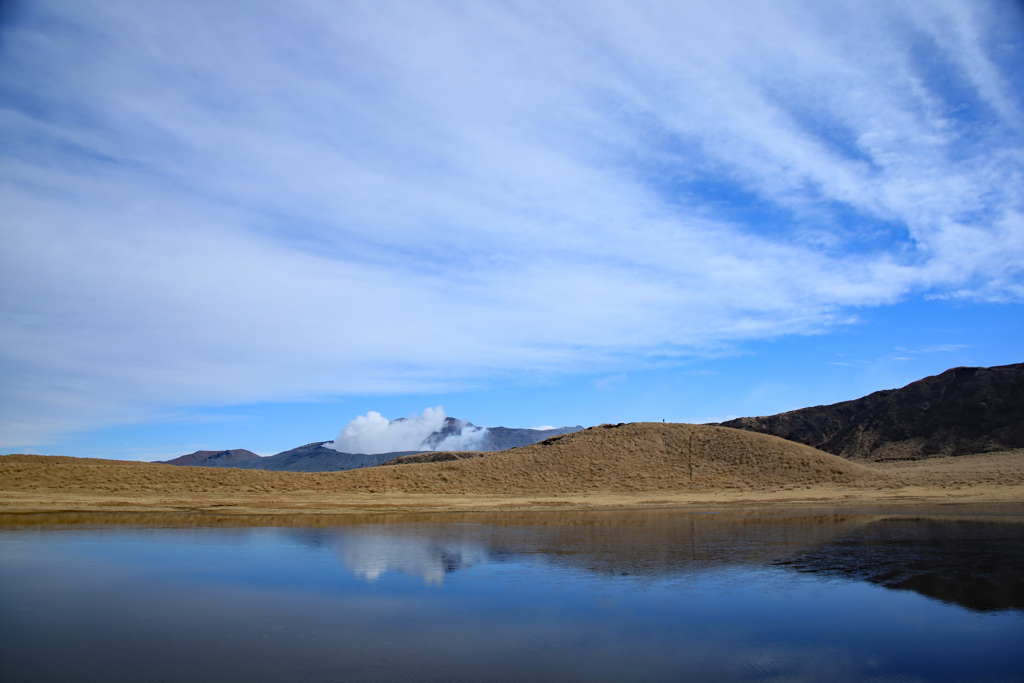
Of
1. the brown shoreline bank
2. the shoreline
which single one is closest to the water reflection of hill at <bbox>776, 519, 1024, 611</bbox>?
the shoreline

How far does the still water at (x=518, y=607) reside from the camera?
10.1 m

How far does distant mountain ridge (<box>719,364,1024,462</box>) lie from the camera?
85.4 m

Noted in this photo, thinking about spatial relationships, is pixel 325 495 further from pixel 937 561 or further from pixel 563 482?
pixel 937 561

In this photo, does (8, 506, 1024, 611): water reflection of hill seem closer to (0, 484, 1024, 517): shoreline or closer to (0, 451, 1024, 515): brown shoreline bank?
(0, 484, 1024, 517): shoreline

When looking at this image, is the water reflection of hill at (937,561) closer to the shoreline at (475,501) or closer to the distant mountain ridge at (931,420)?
the shoreline at (475,501)

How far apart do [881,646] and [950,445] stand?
9410cm

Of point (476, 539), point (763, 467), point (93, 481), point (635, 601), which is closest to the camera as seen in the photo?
point (635, 601)

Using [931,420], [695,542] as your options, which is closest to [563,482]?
[695,542]

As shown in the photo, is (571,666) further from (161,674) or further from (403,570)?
(403,570)

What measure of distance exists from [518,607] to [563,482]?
44.4m

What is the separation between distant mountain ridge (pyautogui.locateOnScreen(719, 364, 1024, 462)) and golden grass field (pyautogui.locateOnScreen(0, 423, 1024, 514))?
16105mm

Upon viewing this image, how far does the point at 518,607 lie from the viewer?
1382 cm

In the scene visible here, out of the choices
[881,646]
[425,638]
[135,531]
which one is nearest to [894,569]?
[881,646]

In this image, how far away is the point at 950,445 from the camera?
8644 cm
